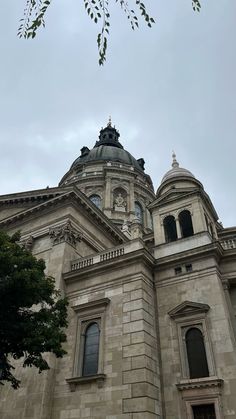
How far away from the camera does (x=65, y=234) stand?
74.6ft

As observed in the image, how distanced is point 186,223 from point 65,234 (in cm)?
774

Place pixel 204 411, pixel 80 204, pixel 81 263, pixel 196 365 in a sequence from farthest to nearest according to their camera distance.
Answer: pixel 80 204, pixel 81 263, pixel 196 365, pixel 204 411

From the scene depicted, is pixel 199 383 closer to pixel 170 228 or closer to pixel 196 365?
pixel 196 365

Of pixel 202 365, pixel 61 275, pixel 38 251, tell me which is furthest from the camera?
pixel 38 251

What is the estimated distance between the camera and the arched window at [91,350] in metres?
17.9

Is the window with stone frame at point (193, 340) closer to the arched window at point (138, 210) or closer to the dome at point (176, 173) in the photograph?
the dome at point (176, 173)

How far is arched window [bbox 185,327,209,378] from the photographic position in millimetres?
16281

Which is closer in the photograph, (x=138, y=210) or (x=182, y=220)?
(x=182, y=220)

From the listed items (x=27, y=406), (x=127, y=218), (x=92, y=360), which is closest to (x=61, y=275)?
(x=92, y=360)

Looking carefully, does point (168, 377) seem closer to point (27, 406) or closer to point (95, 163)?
point (27, 406)

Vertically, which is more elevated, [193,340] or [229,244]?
[229,244]

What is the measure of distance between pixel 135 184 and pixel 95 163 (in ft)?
21.6

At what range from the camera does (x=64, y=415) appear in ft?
54.8

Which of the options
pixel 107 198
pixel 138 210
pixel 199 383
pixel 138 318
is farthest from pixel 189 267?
pixel 138 210
